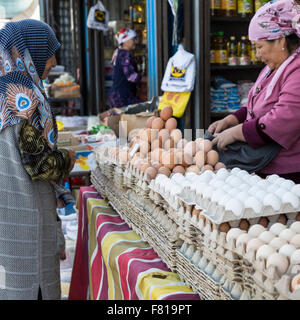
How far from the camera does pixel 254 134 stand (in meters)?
2.15

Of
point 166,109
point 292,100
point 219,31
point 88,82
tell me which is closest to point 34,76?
point 166,109

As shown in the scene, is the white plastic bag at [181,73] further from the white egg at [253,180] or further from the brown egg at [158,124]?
the white egg at [253,180]

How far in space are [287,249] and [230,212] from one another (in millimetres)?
218

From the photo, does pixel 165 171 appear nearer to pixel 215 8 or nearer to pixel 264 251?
pixel 264 251

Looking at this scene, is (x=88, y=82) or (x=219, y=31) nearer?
(x=219, y=31)

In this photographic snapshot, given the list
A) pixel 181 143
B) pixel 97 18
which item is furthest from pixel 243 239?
pixel 97 18

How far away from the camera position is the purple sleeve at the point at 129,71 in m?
6.00

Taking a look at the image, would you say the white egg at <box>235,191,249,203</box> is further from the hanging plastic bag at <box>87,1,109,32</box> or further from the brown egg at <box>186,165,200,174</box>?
the hanging plastic bag at <box>87,1,109,32</box>

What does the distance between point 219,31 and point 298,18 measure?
8.76 feet

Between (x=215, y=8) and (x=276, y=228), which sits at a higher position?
(x=215, y=8)

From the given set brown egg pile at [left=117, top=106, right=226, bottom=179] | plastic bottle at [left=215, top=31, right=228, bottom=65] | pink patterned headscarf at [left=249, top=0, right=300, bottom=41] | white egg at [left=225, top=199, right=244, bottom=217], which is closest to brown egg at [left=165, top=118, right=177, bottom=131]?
brown egg pile at [left=117, top=106, right=226, bottom=179]

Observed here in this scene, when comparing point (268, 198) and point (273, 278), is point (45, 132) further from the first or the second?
point (273, 278)

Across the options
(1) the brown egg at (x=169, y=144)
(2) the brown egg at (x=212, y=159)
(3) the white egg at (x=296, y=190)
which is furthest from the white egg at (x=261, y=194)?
(1) the brown egg at (x=169, y=144)

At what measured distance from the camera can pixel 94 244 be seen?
2.34 meters
